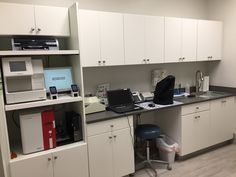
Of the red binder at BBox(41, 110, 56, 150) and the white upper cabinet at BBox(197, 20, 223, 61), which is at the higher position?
the white upper cabinet at BBox(197, 20, 223, 61)

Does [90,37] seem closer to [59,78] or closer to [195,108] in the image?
[59,78]

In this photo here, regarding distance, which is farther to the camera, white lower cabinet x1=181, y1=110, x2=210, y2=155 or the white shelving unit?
white lower cabinet x1=181, y1=110, x2=210, y2=155

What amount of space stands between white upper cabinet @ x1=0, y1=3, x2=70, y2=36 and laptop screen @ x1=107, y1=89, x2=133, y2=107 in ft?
3.23

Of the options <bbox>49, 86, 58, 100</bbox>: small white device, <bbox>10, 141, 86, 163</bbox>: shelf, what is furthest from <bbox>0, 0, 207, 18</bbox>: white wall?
<bbox>10, 141, 86, 163</bbox>: shelf

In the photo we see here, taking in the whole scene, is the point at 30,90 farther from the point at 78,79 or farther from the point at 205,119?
the point at 205,119

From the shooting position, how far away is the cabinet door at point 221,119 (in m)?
3.46

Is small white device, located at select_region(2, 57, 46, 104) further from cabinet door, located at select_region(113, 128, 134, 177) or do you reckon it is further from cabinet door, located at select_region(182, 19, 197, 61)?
cabinet door, located at select_region(182, 19, 197, 61)

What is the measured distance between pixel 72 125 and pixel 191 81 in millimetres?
2630

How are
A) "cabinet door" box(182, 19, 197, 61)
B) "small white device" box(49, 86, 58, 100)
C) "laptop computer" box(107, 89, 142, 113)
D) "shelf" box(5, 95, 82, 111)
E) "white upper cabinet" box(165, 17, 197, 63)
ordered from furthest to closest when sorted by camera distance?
1. "cabinet door" box(182, 19, 197, 61)
2. "white upper cabinet" box(165, 17, 197, 63)
3. "laptop computer" box(107, 89, 142, 113)
4. "small white device" box(49, 86, 58, 100)
5. "shelf" box(5, 95, 82, 111)

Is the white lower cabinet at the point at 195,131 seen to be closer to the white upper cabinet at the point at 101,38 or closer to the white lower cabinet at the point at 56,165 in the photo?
the white upper cabinet at the point at 101,38

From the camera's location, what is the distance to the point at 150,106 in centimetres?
295

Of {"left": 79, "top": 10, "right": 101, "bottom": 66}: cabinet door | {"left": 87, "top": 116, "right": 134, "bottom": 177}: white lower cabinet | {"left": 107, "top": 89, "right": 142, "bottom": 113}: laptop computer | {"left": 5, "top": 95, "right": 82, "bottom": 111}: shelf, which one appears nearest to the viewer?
{"left": 5, "top": 95, "right": 82, "bottom": 111}: shelf

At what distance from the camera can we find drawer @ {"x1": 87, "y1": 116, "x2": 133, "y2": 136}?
2.45m

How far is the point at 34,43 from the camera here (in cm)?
225
